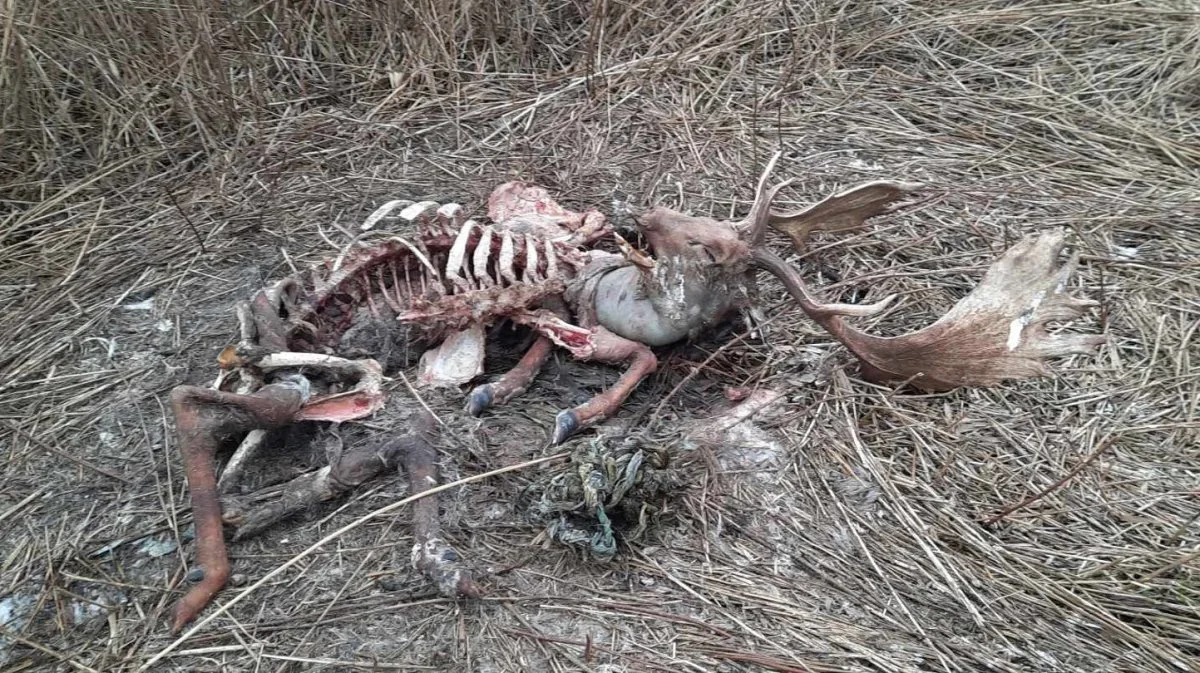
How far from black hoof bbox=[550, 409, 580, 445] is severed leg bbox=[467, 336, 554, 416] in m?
0.24

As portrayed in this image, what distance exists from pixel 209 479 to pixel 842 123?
315 centimetres

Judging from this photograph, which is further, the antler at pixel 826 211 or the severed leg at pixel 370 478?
the antler at pixel 826 211

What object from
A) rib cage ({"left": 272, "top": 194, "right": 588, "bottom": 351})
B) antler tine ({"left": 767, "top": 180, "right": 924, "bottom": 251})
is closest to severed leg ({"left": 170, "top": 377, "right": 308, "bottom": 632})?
rib cage ({"left": 272, "top": 194, "right": 588, "bottom": 351})

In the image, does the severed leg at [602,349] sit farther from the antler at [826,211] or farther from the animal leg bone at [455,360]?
the antler at [826,211]

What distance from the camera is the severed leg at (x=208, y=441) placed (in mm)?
2162

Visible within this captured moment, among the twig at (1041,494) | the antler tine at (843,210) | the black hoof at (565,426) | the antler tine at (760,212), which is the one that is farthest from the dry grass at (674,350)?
the antler tine at (760,212)

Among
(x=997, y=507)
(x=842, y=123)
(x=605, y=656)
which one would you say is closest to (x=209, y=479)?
(x=605, y=656)

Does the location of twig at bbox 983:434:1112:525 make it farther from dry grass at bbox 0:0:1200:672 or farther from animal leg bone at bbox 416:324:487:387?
animal leg bone at bbox 416:324:487:387

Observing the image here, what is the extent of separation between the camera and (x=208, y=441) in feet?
7.56

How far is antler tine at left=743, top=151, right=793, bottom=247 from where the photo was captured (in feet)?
8.01

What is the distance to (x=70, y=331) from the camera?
299 centimetres

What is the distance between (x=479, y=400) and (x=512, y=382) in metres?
0.14

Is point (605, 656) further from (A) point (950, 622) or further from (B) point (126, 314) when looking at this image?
(B) point (126, 314)

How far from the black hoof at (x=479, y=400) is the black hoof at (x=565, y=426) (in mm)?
258
